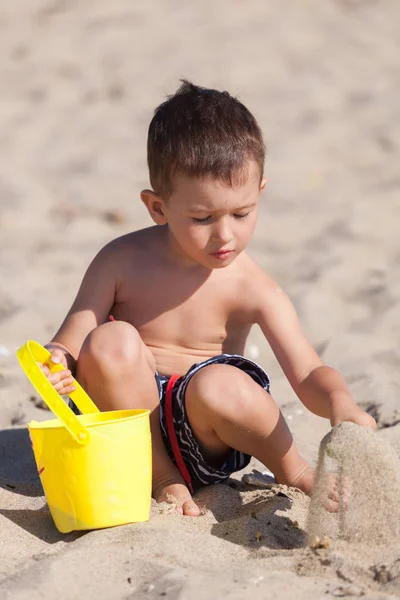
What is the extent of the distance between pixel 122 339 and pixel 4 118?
353 centimetres

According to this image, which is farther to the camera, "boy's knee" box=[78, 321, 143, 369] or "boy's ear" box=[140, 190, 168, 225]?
"boy's ear" box=[140, 190, 168, 225]

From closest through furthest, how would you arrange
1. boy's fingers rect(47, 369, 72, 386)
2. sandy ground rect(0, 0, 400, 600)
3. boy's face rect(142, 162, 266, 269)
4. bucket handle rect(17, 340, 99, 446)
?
1. sandy ground rect(0, 0, 400, 600)
2. bucket handle rect(17, 340, 99, 446)
3. boy's fingers rect(47, 369, 72, 386)
4. boy's face rect(142, 162, 266, 269)

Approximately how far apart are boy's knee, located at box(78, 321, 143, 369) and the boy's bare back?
6.9 inches

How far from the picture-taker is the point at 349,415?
2.02m

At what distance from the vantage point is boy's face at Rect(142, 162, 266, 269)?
2217 mm

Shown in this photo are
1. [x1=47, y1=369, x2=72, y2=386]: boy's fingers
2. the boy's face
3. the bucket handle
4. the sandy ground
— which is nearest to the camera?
the sandy ground

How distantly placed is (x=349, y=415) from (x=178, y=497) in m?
0.46

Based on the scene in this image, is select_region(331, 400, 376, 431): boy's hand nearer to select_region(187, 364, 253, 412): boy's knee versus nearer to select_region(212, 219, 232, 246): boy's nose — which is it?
select_region(187, 364, 253, 412): boy's knee

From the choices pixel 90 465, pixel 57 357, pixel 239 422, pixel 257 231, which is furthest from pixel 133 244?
pixel 257 231

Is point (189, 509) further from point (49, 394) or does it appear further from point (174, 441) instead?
point (49, 394)

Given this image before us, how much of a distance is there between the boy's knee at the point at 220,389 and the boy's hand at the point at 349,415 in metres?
0.22

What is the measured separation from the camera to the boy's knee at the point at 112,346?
7.36 ft

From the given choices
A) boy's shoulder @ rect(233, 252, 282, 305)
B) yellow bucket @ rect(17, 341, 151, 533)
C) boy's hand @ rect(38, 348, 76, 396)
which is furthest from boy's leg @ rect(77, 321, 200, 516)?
boy's shoulder @ rect(233, 252, 282, 305)

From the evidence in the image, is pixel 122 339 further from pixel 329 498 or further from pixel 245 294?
pixel 329 498
